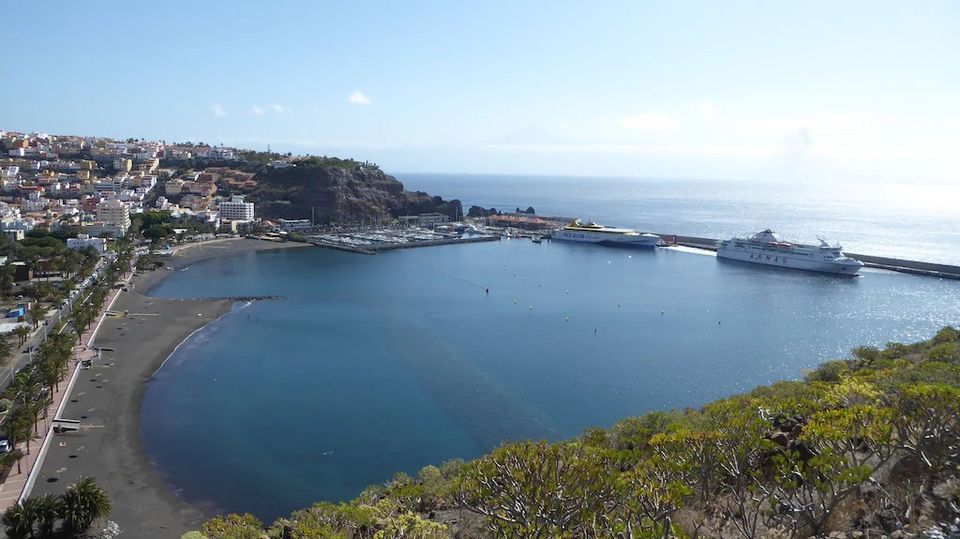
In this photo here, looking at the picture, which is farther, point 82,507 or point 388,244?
point 388,244

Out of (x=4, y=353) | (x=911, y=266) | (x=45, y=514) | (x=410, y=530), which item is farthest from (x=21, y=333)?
(x=911, y=266)

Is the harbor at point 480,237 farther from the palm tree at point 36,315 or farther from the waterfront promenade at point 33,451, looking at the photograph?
the waterfront promenade at point 33,451

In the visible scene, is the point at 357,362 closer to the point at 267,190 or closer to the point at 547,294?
the point at 547,294

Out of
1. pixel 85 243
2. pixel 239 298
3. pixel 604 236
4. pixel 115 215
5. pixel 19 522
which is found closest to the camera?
pixel 19 522

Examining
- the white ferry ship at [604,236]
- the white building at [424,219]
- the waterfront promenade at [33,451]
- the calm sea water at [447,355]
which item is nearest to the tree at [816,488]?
the calm sea water at [447,355]

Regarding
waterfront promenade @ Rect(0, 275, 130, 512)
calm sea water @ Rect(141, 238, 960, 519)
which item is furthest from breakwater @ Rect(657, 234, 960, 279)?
waterfront promenade @ Rect(0, 275, 130, 512)

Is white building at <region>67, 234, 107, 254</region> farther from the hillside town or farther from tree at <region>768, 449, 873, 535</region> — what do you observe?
tree at <region>768, 449, 873, 535</region>

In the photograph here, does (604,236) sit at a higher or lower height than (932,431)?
higher

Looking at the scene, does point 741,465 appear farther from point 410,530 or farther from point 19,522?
point 19,522
